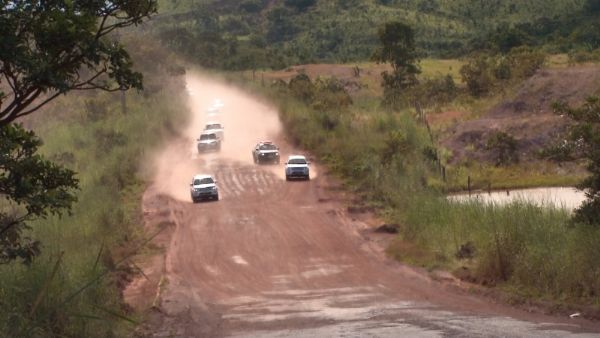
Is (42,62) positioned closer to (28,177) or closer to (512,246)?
(28,177)

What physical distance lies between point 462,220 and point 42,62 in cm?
1978

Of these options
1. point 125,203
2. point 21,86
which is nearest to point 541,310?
point 21,86

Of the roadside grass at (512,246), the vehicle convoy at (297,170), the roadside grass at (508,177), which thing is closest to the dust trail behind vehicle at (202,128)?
the vehicle convoy at (297,170)

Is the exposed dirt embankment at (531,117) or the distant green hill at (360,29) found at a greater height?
the distant green hill at (360,29)

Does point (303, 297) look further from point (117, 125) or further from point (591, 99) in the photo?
point (117, 125)

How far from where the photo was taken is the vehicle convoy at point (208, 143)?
206 ft

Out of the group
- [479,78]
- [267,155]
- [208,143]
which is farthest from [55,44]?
[479,78]

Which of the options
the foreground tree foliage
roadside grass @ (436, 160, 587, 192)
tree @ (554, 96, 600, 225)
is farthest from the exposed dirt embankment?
the foreground tree foliage

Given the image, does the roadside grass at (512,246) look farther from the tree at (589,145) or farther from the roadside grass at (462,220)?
the tree at (589,145)

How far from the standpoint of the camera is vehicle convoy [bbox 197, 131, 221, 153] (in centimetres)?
6288

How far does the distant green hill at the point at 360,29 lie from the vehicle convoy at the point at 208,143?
41658 millimetres

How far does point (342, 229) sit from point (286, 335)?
757 inches

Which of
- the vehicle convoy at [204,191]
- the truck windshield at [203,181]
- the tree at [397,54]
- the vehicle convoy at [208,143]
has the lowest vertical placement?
the vehicle convoy at [204,191]

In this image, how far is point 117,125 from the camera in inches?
2731
